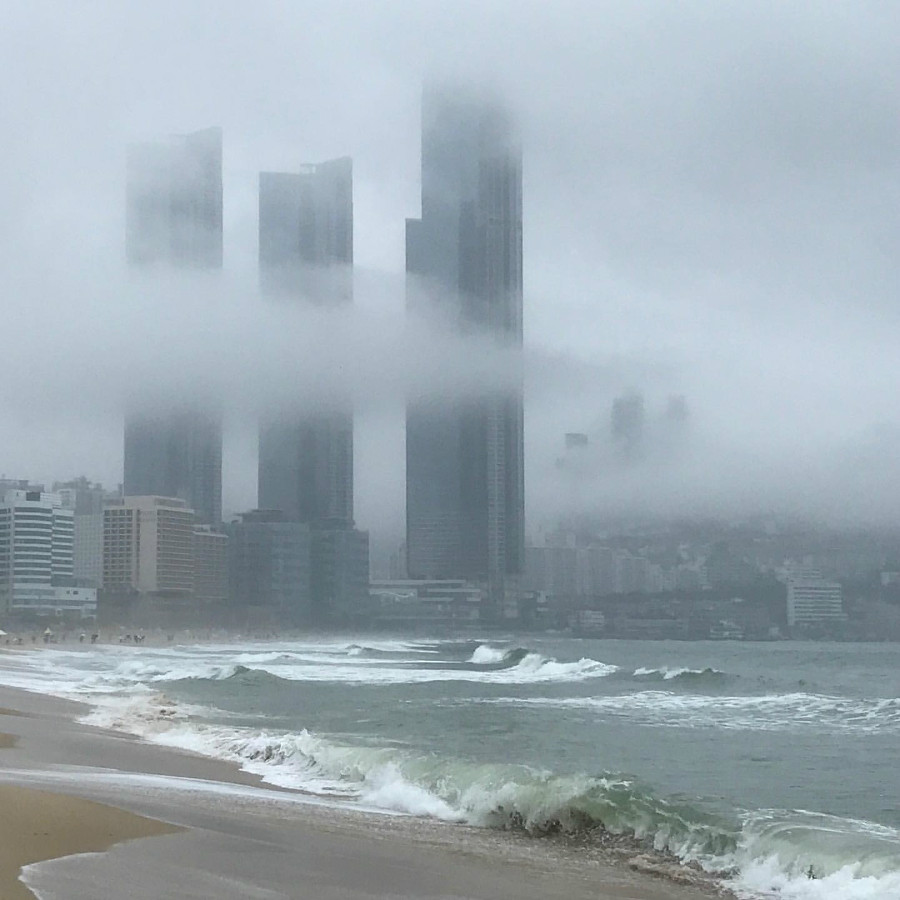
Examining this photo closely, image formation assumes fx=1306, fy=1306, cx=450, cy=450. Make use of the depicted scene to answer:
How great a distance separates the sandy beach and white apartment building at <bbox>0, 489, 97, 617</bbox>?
147m

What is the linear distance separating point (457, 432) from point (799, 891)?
175 metres

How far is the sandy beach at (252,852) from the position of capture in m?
10.1

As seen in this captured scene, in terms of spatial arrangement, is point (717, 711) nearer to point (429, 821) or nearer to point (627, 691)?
point (627, 691)

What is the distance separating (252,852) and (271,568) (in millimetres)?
176299

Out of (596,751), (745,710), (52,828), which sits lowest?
(745,710)

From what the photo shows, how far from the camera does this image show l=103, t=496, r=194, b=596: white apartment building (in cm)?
17350

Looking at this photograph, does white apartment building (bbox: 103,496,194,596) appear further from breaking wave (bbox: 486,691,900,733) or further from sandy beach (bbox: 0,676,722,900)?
sandy beach (bbox: 0,676,722,900)

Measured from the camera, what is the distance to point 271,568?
186 m

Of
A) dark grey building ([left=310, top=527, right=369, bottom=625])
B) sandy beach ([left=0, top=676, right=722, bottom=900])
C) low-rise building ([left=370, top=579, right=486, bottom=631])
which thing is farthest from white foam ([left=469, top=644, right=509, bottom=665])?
dark grey building ([left=310, top=527, right=369, bottom=625])

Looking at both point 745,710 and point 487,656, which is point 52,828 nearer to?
point 745,710

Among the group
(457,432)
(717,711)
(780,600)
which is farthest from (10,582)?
(717,711)

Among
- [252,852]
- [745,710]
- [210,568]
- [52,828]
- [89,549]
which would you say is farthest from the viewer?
[210,568]

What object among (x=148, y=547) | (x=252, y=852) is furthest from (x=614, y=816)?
(x=148, y=547)

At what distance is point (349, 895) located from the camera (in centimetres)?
1009
